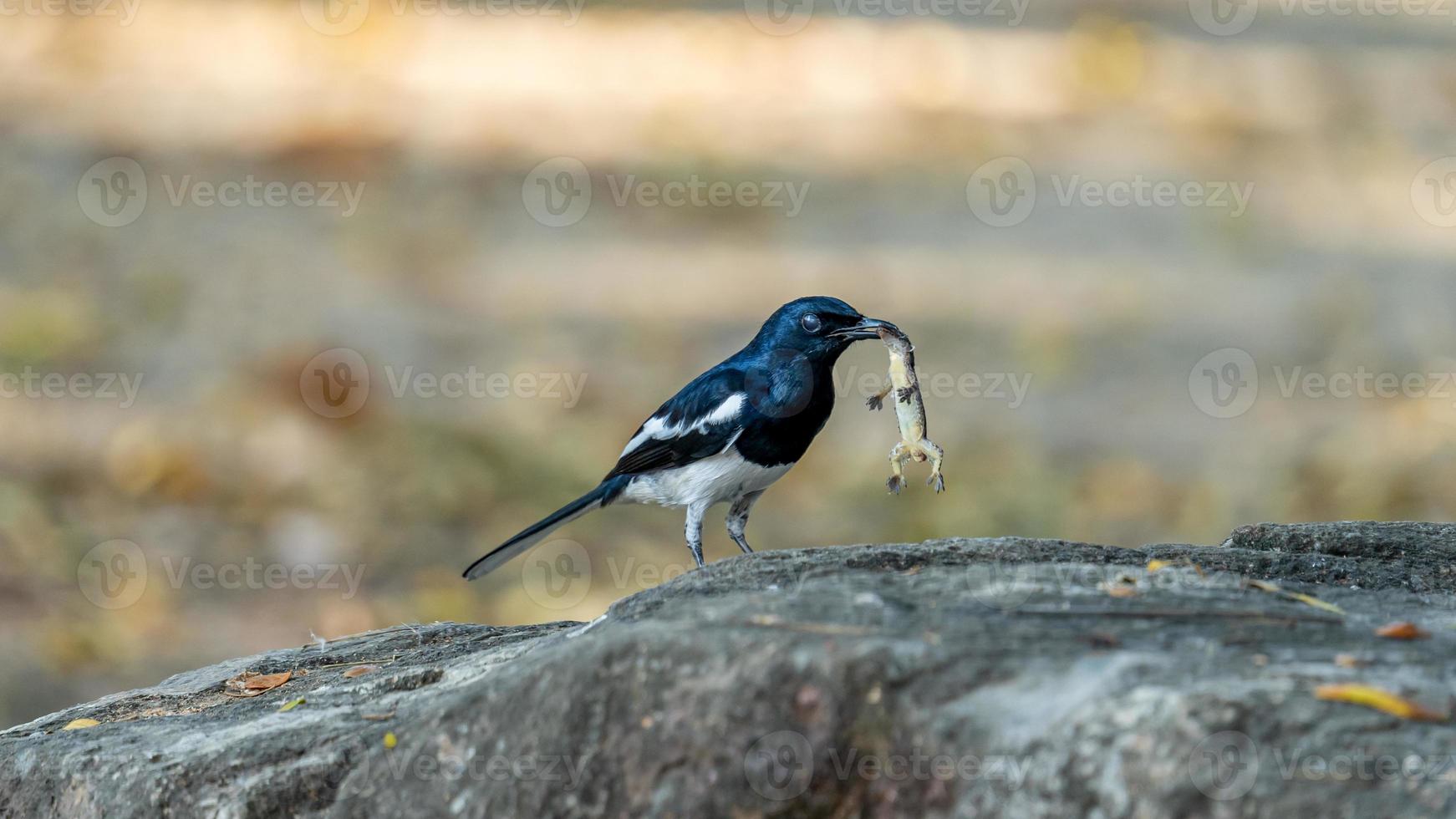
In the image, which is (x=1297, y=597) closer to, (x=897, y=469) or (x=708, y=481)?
(x=897, y=469)

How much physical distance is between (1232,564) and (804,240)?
680cm

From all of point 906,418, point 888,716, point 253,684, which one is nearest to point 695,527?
point 906,418

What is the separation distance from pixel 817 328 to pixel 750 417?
387 millimetres

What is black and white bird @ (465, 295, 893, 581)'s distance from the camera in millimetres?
5023

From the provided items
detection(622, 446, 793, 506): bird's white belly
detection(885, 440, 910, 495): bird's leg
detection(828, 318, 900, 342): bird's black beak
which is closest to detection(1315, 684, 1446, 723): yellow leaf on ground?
detection(885, 440, 910, 495): bird's leg

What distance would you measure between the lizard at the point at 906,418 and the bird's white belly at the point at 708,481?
0.61m

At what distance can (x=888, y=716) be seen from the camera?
2512mm

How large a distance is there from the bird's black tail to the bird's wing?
10 cm

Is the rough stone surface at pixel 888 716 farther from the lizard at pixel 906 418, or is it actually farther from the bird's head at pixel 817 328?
the bird's head at pixel 817 328

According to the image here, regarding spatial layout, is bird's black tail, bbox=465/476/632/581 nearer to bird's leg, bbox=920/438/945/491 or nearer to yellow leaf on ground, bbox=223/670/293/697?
yellow leaf on ground, bbox=223/670/293/697

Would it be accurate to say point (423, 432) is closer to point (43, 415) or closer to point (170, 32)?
point (43, 415)

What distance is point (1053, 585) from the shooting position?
3.05m

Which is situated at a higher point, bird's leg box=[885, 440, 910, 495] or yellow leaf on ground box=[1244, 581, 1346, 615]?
bird's leg box=[885, 440, 910, 495]

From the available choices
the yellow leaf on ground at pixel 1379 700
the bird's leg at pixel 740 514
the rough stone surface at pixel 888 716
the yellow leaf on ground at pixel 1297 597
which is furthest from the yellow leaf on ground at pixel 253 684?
the yellow leaf on ground at pixel 1379 700
